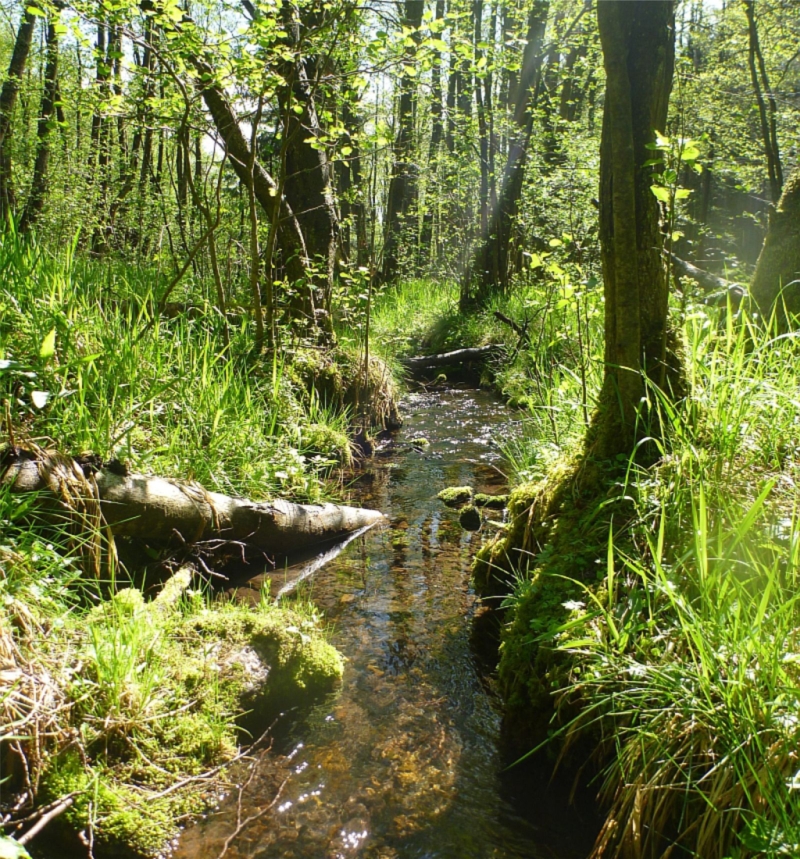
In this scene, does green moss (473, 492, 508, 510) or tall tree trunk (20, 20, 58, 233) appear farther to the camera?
tall tree trunk (20, 20, 58, 233)

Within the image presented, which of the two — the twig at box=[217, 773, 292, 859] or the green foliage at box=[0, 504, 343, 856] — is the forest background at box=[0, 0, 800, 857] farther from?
the twig at box=[217, 773, 292, 859]

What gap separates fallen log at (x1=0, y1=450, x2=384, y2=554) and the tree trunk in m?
3.67

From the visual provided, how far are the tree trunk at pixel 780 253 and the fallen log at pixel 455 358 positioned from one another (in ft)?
19.7

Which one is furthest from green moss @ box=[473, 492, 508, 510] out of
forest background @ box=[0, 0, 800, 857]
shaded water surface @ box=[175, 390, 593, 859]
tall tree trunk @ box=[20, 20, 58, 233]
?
tall tree trunk @ box=[20, 20, 58, 233]

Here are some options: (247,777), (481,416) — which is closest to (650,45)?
(247,777)

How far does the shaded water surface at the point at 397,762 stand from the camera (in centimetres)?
221

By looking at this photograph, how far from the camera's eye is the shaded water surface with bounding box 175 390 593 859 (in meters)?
2.21

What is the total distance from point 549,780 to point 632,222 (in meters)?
2.50

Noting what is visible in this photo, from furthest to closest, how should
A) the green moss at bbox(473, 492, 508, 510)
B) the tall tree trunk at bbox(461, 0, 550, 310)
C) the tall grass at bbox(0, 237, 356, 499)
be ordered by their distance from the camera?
the tall tree trunk at bbox(461, 0, 550, 310), the green moss at bbox(473, 492, 508, 510), the tall grass at bbox(0, 237, 356, 499)

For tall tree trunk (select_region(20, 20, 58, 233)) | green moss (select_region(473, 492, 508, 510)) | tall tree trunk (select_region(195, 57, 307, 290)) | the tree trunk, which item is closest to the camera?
the tree trunk

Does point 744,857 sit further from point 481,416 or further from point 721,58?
point 721,58

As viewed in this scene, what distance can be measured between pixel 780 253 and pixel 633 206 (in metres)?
2.53

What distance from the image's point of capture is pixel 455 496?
5695 millimetres

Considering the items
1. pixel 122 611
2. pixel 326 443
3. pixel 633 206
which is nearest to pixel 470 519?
pixel 326 443
